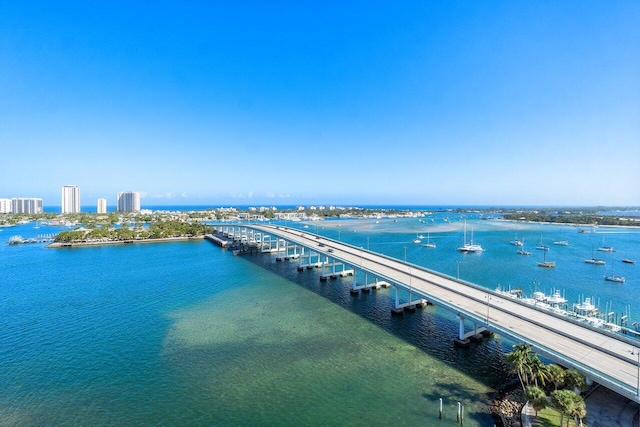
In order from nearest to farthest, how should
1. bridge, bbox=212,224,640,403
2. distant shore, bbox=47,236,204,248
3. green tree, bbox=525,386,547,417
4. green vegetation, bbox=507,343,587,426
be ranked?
green vegetation, bbox=507,343,587,426 → green tree, bbox=525,386,547,417 → bridge, bbox=212,224,640,403 → distant shore, bbox=47,236,204,248

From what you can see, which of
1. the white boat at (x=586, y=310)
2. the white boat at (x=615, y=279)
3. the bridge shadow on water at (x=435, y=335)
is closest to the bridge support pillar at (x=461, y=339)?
the bridge shadow on water at (x=435, y=335)

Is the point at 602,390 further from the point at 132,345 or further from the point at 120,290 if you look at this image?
the point at 120,290

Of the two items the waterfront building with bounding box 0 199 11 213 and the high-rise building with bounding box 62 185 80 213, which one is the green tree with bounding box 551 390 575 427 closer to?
the high-rise building with bounding box 62 185 80 213

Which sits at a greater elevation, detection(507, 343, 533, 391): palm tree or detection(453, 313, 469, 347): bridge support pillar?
detection(507, 343, 533, 391): palm tree

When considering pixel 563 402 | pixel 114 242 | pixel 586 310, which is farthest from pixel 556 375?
pixel 114 242

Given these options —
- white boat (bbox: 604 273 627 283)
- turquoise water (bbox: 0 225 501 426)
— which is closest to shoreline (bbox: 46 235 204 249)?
Result: turquoise water (bbox: 0 225 501 426)

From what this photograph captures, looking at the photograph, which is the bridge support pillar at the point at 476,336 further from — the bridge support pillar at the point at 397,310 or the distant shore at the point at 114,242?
the distant shore at the point at 114,242
